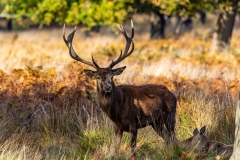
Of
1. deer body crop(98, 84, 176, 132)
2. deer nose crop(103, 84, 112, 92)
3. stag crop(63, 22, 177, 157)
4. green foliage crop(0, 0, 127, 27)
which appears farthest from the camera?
green foliage crop(0, 0, 127, 27)

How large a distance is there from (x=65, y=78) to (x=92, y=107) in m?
2.21

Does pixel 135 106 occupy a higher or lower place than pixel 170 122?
higher

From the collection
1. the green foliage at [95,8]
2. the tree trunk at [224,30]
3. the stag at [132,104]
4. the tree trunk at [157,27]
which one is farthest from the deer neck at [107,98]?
the tree trunk at [157,27]

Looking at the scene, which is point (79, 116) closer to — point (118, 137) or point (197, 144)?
point (118, 137)

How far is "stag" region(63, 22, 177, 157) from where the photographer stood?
28.6 ft

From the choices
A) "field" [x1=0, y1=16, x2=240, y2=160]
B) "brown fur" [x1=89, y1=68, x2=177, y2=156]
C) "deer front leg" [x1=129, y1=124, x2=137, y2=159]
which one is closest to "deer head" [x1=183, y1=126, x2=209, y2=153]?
"field" [x1=0, y1=16, x2=240, y2=160]

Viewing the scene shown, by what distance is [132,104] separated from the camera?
9.23 m

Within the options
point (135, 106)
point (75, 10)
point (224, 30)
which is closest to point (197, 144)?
point (135, 106)

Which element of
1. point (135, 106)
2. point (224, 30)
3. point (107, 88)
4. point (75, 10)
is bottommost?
point (135, 106)

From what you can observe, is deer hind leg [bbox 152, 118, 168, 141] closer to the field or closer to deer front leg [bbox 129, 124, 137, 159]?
the field

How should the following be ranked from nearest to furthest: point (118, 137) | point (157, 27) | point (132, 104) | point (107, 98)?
point (107, 98) → point (118, 137) → point (132, 104) → point (157, 27)

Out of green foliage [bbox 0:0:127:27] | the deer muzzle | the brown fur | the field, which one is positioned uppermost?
green foliage [bbox 0:0:127:27]

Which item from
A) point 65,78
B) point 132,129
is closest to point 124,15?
point 65,78

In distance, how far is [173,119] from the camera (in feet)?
31.5
